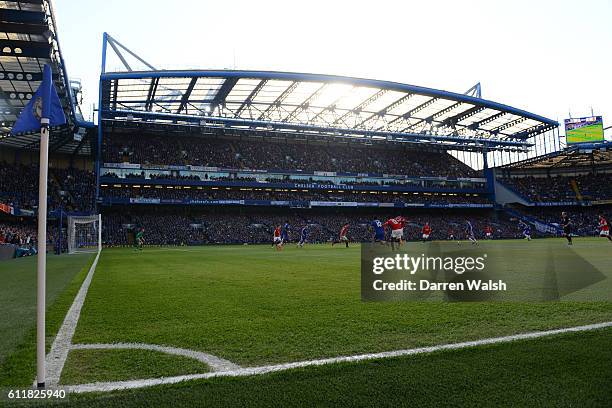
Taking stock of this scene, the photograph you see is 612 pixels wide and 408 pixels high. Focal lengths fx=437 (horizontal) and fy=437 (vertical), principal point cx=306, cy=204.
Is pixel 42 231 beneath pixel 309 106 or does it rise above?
beneath

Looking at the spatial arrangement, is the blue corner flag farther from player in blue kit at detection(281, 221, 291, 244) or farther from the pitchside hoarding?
the pitchside hoarding

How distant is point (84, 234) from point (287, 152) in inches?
1378

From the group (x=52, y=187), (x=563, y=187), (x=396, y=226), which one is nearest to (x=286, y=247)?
(x=396, y=226)

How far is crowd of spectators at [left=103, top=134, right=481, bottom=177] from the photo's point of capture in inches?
2249

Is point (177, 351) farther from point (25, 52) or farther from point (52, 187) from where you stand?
point (52, 187)

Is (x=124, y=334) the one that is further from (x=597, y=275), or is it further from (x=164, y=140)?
(x=164, y=140)

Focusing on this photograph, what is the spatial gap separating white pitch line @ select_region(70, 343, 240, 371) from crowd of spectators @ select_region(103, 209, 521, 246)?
155ft

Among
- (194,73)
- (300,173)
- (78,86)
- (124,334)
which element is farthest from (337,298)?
(300,173)

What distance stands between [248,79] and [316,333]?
4193 centimetres

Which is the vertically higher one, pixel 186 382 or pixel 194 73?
pixel 194 73

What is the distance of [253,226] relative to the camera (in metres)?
56.6

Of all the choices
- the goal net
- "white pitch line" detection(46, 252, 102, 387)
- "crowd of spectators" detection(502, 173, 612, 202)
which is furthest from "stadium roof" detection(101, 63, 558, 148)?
"white pitch line" detection(46, 252, 102, 387)

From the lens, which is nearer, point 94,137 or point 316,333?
point 316,333

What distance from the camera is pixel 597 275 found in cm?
1034
